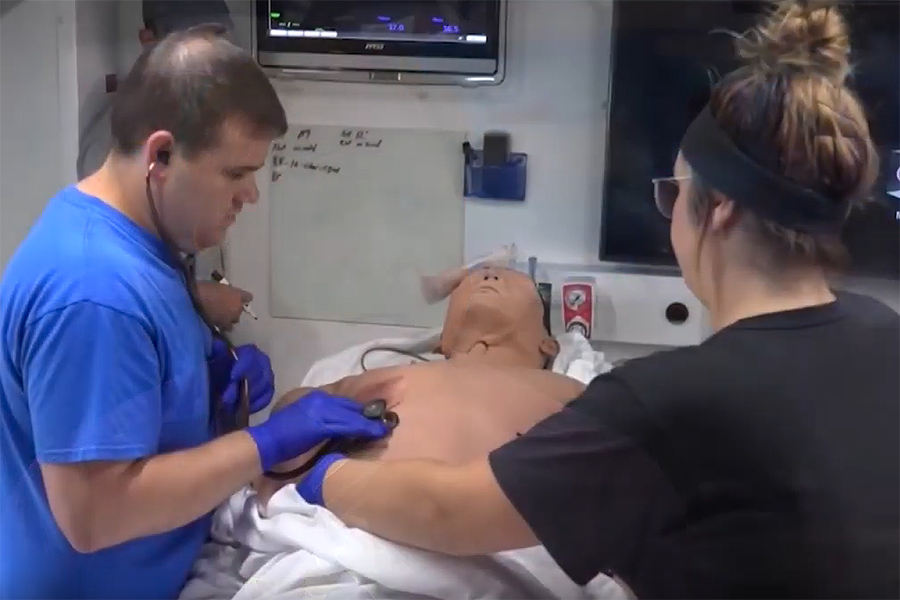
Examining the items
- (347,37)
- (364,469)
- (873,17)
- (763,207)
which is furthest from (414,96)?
(763,207)

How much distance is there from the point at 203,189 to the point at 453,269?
104cm

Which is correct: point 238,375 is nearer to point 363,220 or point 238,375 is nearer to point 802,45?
point 363,220

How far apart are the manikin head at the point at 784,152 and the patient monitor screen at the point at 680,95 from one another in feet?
3.13

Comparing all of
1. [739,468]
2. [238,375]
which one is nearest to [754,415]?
[739,468]

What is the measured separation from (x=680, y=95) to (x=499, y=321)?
24.6 inches

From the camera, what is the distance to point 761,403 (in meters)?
1.06

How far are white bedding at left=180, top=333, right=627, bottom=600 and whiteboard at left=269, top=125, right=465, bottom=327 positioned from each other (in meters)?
0.87

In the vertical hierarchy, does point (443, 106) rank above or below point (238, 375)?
above

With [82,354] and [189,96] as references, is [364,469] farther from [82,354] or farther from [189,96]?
[189,96]

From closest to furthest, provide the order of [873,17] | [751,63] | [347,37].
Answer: [751,63] → [873,17] → [347,37]

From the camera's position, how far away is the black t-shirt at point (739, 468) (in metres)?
1.06

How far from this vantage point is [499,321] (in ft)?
6.64

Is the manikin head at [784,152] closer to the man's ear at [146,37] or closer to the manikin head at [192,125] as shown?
the manikin head at [192,125]

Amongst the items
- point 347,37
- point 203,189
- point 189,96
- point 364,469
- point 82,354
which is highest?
point 347,37
